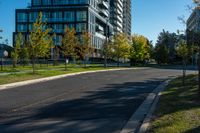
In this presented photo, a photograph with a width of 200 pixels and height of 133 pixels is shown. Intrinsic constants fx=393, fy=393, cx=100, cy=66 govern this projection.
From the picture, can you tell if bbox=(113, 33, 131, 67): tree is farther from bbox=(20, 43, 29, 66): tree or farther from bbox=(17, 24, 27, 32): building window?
bbox=(17, 24, 27, 32): building window

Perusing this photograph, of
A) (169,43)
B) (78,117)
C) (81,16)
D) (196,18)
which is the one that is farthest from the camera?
(169,43)

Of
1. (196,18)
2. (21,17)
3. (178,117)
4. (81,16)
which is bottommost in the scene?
(178,117)

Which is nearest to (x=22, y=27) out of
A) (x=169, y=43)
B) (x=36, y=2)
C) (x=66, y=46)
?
(x=36, y=2)

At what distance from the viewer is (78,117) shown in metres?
11.5

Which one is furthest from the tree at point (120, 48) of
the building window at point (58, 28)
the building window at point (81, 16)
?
the building window at point (58, 28)

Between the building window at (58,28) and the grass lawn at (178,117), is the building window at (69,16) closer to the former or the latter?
the building window at (58,28)

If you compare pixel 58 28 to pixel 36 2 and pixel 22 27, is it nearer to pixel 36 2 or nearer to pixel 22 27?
pixel 22 27

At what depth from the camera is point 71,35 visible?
5119cm

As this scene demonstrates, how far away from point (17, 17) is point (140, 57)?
40777mm

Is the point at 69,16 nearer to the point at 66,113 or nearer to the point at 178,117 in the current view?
the point at 66,113

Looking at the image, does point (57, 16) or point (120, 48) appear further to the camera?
point (57, 16)

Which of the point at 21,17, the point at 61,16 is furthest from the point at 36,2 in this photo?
the point at 61,16

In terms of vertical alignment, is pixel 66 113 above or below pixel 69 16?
below

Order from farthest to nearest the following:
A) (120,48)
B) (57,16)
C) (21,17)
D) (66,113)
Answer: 1. (21,17)
2. (57,16)
3. (120,48)
4. (66,113)
